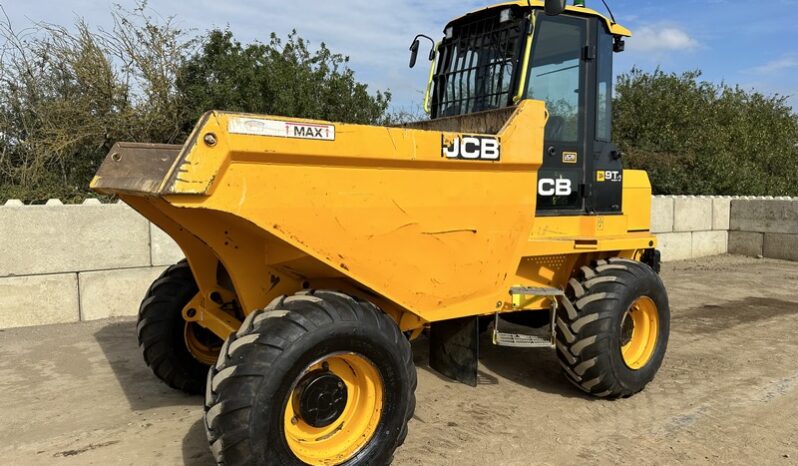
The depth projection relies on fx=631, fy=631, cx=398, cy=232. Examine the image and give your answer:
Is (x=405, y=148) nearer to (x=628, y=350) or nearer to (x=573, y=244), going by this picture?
(x=573, y=244)

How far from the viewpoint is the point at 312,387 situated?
3115mm

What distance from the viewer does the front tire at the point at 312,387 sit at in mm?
2805

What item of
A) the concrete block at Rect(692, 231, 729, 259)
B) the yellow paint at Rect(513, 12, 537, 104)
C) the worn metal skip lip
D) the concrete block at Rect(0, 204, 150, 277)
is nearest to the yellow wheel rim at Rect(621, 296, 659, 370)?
the yellow paint at Rect(513, 12, 537, 104)

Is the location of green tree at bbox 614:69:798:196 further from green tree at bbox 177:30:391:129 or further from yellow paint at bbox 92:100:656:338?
yellow paint at bbox 92:100:656:338

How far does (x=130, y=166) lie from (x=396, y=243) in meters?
1.46

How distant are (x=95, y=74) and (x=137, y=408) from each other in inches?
315

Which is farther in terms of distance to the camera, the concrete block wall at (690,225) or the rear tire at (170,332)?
the concrete block wall at (690,225)

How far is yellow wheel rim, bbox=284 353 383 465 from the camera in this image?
3.11 m

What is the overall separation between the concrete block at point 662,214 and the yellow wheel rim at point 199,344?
9.66 metres

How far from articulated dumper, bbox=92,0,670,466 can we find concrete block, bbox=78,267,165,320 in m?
2.83

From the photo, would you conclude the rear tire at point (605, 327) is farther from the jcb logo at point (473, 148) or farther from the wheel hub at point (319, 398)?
the wheel hub at point (319, 398)

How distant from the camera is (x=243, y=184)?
2885mm

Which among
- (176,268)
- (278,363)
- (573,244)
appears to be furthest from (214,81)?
(278,363)

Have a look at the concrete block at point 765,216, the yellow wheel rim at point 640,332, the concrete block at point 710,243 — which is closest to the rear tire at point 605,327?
the yellow wheel rim at point 640,332
